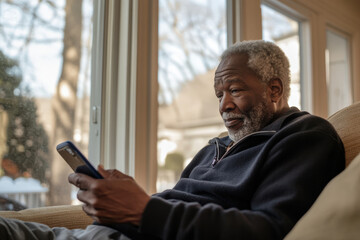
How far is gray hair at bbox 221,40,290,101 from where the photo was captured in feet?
4.64

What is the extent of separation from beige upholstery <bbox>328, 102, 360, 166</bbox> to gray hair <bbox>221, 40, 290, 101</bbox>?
0.23m

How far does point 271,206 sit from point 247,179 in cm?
14

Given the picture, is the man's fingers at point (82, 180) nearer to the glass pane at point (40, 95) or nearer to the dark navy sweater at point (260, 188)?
the dark navy sweater at point (260, 188)

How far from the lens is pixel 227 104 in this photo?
4.68 feet

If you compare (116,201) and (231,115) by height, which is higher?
(231,115)

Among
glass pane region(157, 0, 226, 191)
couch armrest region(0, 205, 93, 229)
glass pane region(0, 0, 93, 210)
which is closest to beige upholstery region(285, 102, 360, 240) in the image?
couch armrest region(0, 205, 93, 229)

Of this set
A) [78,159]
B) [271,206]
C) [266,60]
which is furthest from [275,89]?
[78,159]

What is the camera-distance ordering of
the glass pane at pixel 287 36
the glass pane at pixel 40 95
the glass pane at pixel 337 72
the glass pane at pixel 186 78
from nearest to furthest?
the glass pane at pixel 40 95
the glass pane at pixel 186 78
the glass pane at pixel 287 36
the glass pane at pixel 337 72

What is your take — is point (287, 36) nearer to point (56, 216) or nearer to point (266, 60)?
point (266, 60)

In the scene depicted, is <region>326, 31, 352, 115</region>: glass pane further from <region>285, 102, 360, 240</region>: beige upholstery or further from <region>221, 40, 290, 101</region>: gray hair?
<region>285, 102, 360, 240</region>: beige upholstery

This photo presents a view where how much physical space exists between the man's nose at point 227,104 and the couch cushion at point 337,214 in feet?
2.32

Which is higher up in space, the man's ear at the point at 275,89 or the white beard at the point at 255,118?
the man's ear at the point at 275,89

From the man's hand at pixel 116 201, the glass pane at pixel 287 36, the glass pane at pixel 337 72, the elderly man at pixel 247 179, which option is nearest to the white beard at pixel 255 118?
the elderly man at pixel 247 179

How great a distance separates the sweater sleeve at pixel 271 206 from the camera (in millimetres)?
909
